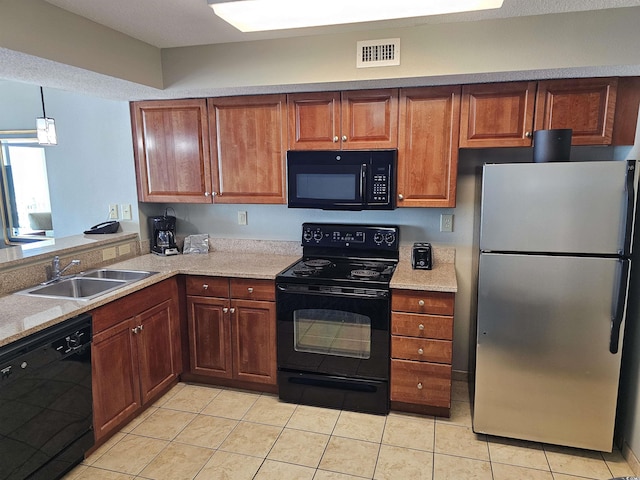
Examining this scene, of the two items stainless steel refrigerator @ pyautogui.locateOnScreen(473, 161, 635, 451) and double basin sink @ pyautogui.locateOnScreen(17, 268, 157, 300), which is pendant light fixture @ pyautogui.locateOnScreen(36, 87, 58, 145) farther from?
stainless steel refrigerator @ pyautogui.locateOnScreen(473, 161, 635, 451)

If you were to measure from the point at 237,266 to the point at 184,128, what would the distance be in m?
1.07

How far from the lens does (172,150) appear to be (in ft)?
9.95

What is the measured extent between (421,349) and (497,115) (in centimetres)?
146

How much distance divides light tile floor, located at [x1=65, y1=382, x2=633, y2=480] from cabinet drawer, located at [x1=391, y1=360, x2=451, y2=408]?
0.46 feet

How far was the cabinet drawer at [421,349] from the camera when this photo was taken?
2457 mm

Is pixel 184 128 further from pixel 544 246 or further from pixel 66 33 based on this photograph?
pixel 544 246

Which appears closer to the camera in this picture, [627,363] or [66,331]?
[66,331]

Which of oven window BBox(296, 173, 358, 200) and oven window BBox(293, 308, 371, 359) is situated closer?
oven window BBox(293, 308, 371, 359)

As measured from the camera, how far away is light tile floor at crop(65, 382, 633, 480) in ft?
6.97

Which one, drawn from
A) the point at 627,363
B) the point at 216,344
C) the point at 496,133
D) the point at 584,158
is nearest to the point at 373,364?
the point at 216,344

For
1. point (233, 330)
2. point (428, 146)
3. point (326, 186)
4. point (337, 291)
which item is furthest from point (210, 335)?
point (428, 146)

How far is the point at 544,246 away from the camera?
2.14m

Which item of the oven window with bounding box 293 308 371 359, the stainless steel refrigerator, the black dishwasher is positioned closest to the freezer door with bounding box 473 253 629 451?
the stainless steel refrigerator

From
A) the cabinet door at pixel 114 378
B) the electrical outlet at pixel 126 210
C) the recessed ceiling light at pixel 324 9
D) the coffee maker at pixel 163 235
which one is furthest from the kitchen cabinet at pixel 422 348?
the electrical outlet at pixel 126 210
